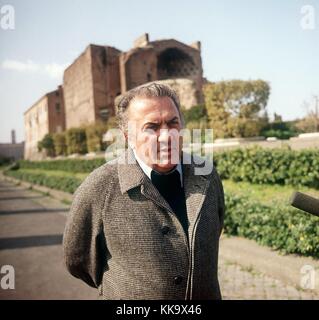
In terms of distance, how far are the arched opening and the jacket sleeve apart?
1523 inches

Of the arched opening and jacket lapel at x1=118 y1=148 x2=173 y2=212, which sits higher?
the arched opening

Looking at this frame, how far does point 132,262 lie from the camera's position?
165 centimetres

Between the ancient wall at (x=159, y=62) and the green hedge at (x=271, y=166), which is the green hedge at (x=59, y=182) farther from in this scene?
the ancient wall at (x=159, y=62)

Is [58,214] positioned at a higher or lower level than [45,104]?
lower

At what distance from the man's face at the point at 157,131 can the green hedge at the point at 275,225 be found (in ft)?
12.8

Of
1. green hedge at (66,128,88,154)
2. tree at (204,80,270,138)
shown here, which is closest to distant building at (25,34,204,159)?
green hedge at (66,128,88,154)

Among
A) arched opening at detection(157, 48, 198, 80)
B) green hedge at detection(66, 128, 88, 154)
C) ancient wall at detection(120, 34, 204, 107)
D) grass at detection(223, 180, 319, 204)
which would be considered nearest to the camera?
grass at detection(223, 180, 319, 204)

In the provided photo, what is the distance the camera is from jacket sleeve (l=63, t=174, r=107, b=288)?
1.69m

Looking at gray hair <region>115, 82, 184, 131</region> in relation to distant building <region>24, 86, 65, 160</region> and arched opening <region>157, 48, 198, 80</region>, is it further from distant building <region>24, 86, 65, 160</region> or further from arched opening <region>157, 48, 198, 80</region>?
distant building <region>24, 86, 65, 160</region>

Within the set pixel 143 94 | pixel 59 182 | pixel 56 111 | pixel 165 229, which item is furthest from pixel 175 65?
pixel 165 229

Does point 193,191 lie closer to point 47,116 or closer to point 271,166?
point 271,166

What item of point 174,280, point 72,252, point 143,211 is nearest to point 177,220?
point 143,211
